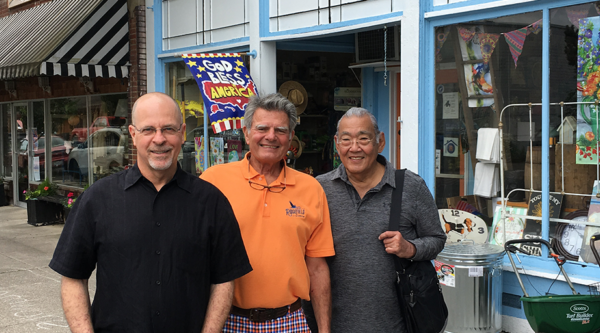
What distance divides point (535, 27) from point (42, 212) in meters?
9.56

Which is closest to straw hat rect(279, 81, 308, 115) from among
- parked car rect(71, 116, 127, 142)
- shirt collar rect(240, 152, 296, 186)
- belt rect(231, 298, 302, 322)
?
parked car rect(71, 116, 127, 142)

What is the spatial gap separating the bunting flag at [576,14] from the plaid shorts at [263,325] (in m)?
3.43

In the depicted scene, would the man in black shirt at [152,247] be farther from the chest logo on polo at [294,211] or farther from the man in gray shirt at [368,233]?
the man in gray shirt at [368,233]

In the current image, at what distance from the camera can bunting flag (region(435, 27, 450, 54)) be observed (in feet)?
18.3

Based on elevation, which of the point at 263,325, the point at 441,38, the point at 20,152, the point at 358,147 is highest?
the point at 441,38

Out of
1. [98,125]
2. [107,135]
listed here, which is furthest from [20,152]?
[107,135]

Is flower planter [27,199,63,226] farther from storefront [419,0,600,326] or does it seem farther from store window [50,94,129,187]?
storefront [419,0,600,326]

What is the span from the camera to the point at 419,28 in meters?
5.61

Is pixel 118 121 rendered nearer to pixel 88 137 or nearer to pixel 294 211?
pixel 88 137

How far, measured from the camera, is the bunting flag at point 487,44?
531 cm

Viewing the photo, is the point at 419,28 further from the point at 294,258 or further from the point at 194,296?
the point at 194,296

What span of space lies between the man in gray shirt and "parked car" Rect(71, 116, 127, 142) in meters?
7.97

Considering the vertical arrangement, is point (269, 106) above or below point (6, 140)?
above

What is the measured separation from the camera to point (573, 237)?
4.85 m
